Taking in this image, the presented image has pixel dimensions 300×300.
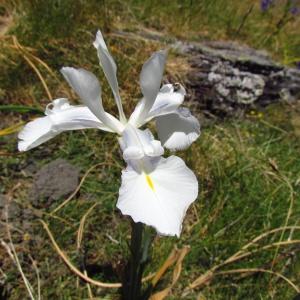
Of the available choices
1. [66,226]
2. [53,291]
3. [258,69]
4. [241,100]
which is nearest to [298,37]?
[258,69]

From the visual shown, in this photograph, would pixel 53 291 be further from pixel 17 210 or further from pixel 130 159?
pixel 130 159

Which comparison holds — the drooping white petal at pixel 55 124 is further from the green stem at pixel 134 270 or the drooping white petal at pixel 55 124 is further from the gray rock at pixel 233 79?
the gray rock at pixel 233 79

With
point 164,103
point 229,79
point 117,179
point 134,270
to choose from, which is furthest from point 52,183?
point 229,79

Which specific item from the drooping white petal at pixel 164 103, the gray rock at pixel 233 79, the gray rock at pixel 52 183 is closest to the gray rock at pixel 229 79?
the gray rock at pixel 233 79

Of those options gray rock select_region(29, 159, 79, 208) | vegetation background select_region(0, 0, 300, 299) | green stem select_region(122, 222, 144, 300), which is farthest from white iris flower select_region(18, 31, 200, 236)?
gray rock select_region(29, 159, 79, 208)

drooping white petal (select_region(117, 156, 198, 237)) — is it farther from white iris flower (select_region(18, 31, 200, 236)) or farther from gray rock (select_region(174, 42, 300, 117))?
gray rock (select_region(174, 42, 300, 117))

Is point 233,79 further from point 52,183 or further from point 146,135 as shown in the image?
point 146,135
